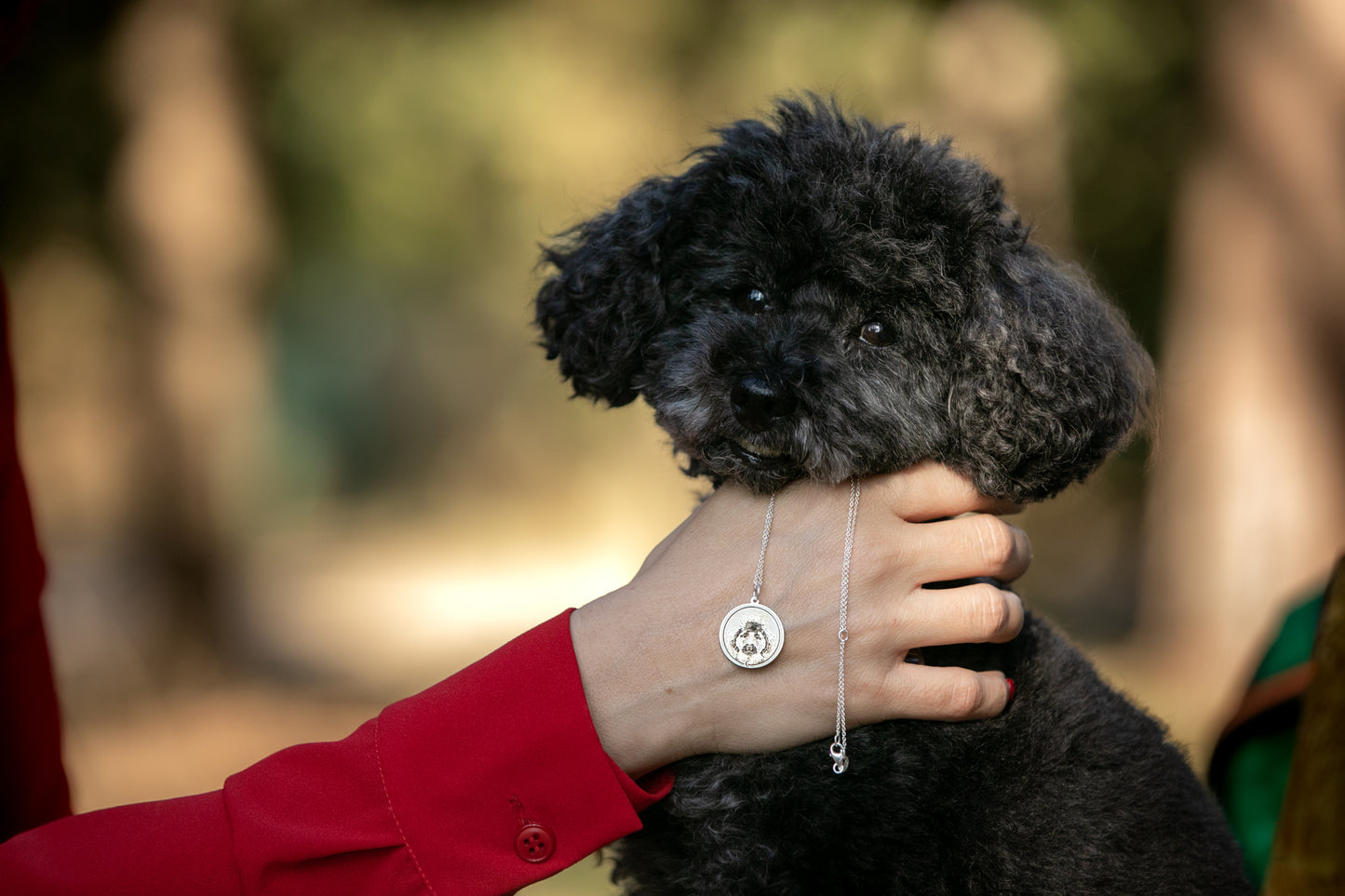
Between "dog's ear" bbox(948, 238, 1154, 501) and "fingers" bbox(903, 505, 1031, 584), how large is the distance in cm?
10

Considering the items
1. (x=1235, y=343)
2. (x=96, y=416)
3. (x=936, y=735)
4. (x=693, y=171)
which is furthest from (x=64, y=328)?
(x=1235, y=343)

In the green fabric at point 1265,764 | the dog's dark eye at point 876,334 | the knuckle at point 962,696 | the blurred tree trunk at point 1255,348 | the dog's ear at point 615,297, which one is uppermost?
the blurred tree trunk at point 1255,348

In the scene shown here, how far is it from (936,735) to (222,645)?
26.2ft

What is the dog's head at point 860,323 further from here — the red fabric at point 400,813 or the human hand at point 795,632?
the red fabric at point 400,813

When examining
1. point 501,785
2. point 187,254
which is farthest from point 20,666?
point 187,254

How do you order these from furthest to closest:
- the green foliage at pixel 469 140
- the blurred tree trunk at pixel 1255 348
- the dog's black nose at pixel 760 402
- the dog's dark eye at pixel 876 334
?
the green foliage at pixel 469 140 < the blurred tree trunk at pixel 1255 348 < the dog's dark eye at pixel 876 334 < the dog's black nose at pixel 760 402

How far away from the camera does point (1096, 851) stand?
1594mm

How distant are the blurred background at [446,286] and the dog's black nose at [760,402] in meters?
3.51

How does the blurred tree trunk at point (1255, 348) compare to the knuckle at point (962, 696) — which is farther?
the blurred tree trunk at point (1255, 348)

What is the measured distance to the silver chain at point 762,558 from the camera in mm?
1591

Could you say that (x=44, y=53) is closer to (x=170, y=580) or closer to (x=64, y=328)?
(x=64, y=328)

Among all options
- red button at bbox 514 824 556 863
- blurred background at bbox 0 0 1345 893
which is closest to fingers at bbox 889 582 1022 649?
red button at bbox 514 824 556 863

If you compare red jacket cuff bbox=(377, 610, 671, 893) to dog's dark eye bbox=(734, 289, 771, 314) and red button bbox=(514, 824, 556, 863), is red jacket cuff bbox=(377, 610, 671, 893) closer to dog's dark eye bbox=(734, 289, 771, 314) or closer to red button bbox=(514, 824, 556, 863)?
red button bbox=(514, 824, 556, 863)

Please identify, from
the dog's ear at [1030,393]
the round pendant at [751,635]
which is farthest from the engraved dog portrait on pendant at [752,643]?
the dog's ear at [1030,393]
